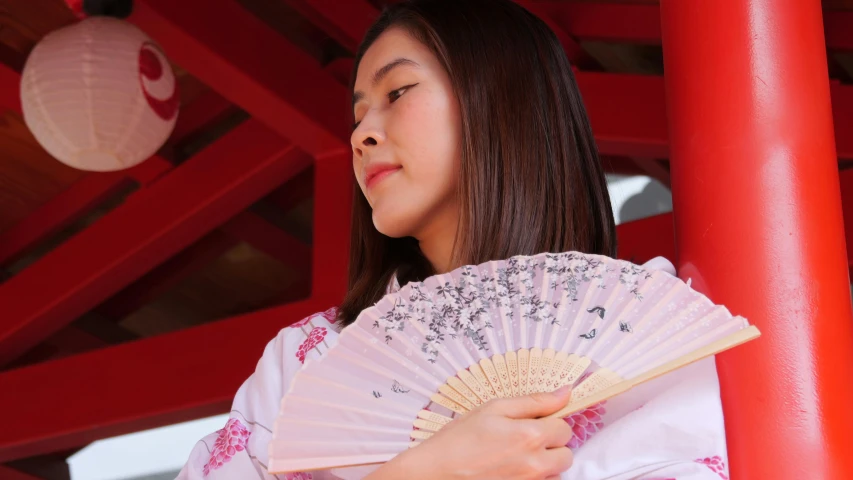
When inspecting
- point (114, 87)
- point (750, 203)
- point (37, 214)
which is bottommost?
point (750, 203)

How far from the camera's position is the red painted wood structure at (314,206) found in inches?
50.7

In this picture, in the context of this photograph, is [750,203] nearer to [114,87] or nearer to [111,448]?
[114,87]

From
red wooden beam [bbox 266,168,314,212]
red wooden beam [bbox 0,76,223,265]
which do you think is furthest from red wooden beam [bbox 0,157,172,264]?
red wooden beam [bbox 266,168,314,212]

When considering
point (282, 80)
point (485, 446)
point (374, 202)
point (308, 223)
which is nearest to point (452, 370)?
point (485, 446)

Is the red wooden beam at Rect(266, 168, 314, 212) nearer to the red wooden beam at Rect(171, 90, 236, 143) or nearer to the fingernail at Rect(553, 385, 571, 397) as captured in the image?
the red wooden beam at Rect(171, 90, 236, 143)

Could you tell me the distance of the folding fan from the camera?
1178 millimetres

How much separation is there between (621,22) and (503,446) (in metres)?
2.51

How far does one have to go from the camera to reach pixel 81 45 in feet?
9.16

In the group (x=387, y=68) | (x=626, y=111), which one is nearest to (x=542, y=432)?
(x=387, y=68)

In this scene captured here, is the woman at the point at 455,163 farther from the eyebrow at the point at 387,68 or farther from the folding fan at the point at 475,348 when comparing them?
the folding fan at the point at 475,348

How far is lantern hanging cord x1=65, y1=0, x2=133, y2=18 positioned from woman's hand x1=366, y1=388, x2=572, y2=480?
2.14 metres

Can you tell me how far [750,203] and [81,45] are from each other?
1.96 metres

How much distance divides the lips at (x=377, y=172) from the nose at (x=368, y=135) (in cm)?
3

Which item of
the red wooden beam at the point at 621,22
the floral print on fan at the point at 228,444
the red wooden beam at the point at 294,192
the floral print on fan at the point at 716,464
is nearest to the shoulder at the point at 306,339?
the floral print on fan at the point at 228,444
